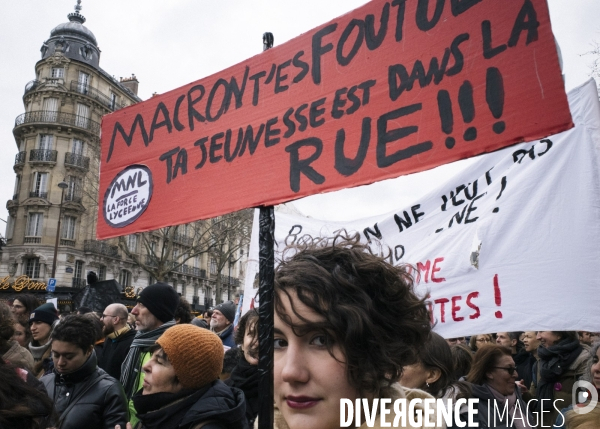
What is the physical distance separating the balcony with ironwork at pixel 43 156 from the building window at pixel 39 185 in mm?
962

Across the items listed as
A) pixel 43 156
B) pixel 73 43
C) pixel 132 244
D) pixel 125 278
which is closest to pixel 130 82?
pixel 73 43

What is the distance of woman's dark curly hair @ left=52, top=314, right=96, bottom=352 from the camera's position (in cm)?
337

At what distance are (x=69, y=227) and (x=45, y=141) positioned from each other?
774cm

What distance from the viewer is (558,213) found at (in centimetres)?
309

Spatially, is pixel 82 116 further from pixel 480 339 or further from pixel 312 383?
pixel 312 383

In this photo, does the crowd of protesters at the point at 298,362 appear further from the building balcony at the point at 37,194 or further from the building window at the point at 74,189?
the building balcony at the point at 37,194

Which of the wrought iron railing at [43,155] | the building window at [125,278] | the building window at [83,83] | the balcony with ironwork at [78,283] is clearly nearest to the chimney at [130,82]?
the building window at [83,83]

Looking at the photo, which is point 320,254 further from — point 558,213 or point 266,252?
point 558,213

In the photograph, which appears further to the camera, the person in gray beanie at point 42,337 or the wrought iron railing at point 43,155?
the wrought iron railing at point 43,155

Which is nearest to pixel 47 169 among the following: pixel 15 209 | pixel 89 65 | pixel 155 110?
pixel 15 209

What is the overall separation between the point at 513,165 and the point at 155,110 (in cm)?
244

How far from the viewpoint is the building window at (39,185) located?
3878cm

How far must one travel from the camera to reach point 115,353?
4957 mm

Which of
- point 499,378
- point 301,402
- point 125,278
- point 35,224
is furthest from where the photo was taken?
point 125,278
